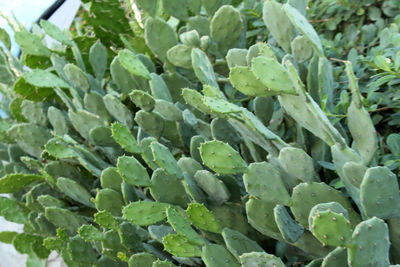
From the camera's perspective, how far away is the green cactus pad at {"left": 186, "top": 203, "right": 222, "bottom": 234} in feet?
2.95

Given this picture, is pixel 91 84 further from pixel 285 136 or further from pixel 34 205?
pixel 285 136

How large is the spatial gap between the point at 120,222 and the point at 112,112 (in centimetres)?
32

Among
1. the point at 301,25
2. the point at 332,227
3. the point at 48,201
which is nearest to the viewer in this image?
the point at 332,227

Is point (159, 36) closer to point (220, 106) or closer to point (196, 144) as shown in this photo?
point (196, 144)

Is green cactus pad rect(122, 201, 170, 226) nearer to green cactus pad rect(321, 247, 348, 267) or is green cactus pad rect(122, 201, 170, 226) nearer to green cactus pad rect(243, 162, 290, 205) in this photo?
green cactus pad rect(243, 162, 290, 205)

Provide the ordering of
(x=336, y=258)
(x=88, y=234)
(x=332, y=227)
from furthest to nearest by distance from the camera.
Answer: (x=88, y=234), (x=336, y=258), (x=332, y=227)

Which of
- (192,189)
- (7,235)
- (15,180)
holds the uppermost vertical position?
(192,189)

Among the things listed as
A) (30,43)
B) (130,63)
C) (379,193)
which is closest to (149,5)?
(130,63)

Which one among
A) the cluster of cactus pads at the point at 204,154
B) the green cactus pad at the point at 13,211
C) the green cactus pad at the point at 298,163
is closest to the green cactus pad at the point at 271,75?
the cluster of cactus pads at the point at 204,154

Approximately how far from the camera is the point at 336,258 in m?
0.78

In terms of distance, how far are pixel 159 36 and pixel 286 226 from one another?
2.41ft

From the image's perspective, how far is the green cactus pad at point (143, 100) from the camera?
3.66 ft

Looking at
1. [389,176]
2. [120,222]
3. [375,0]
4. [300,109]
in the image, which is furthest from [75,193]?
[375,0]

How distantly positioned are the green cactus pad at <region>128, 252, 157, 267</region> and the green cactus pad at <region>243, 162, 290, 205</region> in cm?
34
